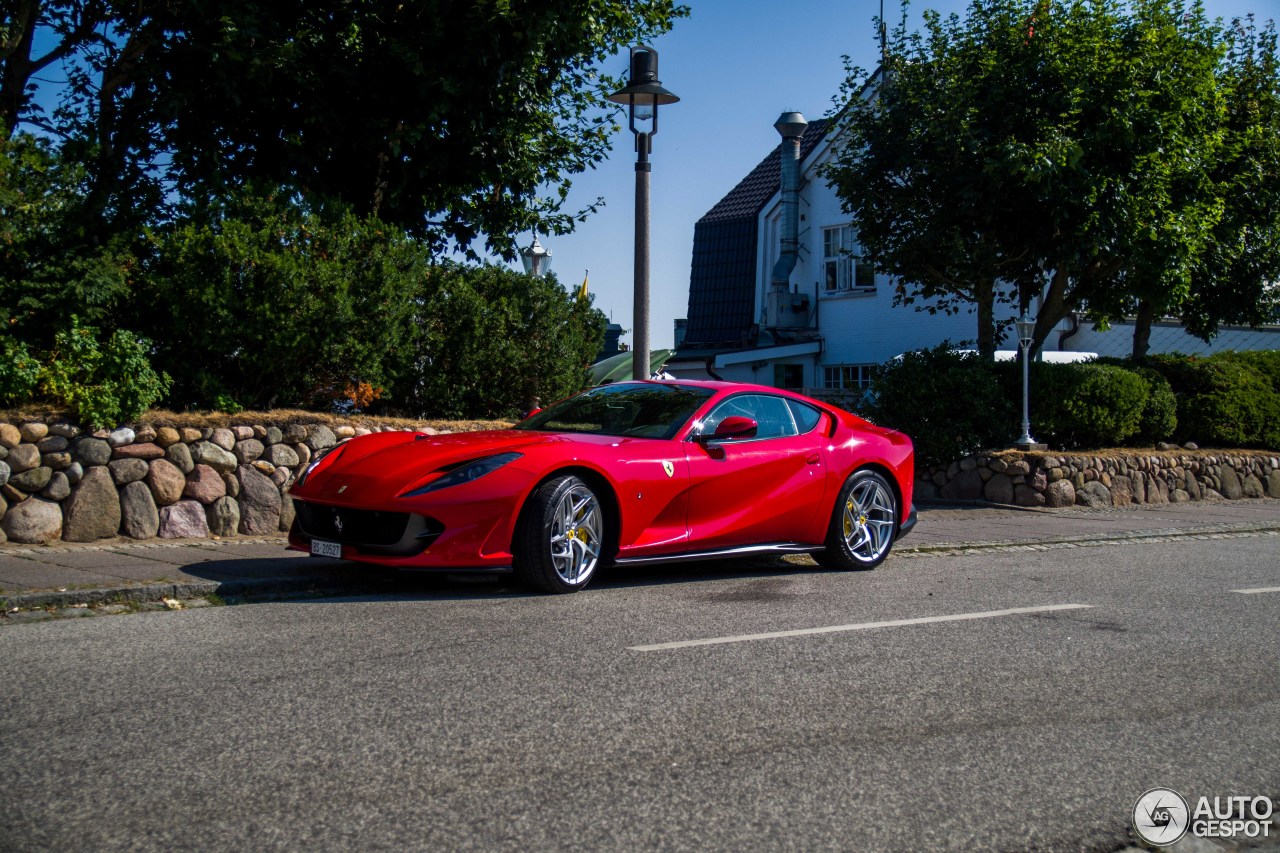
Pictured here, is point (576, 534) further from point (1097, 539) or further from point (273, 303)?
point (1097, 539)

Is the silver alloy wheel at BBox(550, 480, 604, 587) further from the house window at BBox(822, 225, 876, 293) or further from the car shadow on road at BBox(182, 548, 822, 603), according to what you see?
the house window at BBox(822, 225, 876, 293)

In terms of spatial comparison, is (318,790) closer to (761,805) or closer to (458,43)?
(761,805)

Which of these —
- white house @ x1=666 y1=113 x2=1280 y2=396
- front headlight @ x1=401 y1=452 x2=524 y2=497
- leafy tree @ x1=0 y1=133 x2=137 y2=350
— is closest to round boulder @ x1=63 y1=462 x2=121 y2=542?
leafy tree @ x1=0 y1=133 x2=137 y2=350

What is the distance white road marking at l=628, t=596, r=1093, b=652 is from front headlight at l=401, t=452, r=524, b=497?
183 centimetres

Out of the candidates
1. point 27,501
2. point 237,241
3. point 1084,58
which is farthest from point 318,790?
point 1084,58

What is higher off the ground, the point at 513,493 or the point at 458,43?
the point at 458,43

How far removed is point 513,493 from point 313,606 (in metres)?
1.32

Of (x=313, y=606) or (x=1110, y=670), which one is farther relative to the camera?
(x=313, y=606)

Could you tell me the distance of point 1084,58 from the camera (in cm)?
1680

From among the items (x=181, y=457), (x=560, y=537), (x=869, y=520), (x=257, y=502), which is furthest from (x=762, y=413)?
(x=181, y=457)

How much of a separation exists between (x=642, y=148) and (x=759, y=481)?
186 inches

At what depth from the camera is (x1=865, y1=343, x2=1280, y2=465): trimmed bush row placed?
17.3 meters

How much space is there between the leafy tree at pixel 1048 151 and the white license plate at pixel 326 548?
11.4 meters

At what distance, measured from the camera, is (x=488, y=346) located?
12.8 m
